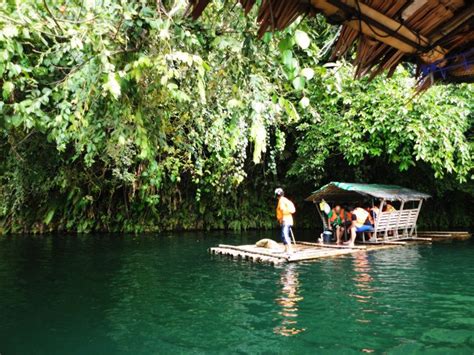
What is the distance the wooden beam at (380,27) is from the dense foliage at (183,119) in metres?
0.29

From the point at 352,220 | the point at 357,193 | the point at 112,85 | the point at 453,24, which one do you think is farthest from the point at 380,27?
the point at 357,193

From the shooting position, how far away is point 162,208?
62.5 feet

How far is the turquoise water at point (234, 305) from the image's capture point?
5.16 m

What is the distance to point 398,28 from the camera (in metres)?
2.51

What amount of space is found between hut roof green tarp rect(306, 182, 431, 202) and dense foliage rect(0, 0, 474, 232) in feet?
3.28

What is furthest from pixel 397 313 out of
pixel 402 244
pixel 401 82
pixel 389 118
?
pixel 401 82

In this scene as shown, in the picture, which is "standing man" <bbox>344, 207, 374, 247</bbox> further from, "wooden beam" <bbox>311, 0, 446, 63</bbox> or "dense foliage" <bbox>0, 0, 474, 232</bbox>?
"wooden beam" <bbox>311, 0, 446, 63</bbox>

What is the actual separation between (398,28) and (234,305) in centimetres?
515

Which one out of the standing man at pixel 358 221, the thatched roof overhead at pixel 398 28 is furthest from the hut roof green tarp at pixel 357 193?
the thatched roof overhead at pixel 398 28

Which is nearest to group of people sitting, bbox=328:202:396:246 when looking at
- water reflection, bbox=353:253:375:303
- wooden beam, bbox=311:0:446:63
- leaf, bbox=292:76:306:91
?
water reflection, bbox=353:253:375:303

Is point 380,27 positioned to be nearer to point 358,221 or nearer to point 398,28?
point 398,28

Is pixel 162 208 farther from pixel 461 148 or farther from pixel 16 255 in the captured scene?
pixel 461 148

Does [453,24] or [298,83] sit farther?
[453,24]

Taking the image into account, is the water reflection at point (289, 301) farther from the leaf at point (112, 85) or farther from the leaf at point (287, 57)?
the leaf at point (287, 57)
